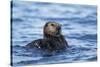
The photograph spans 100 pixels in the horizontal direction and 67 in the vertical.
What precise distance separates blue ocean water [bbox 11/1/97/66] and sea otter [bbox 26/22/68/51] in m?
0.04

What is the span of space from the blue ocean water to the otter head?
0.05 metres

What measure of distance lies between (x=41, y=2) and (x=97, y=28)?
761 millimetres

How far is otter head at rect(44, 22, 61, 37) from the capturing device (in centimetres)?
235

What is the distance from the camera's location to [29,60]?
227 cm

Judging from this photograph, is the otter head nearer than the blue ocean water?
No

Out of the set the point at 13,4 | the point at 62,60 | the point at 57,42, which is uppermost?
the point at 13,4

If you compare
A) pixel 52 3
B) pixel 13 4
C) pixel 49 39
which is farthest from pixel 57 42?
pixel 13 4

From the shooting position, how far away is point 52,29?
2.38m

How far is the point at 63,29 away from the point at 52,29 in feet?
0.42

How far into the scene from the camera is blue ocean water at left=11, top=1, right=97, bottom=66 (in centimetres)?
224

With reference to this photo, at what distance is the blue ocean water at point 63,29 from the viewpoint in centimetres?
224

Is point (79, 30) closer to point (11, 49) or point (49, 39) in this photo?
point (49, 39)

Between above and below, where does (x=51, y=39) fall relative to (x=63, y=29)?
below

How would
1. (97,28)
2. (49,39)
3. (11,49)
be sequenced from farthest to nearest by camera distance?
(97,28) < (49,39) < (11,49)
